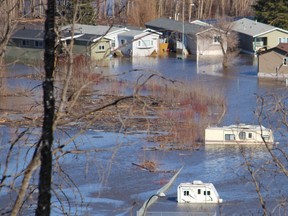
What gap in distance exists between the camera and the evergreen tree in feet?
39.2

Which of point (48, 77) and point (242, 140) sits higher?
point (48, 77)

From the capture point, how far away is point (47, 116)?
1.08 m

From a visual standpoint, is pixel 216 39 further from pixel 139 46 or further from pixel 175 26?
pixel 139 46

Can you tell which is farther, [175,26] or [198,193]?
[175,26]

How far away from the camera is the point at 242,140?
250 inches

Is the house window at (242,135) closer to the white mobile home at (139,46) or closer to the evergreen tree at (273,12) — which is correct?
the evergreen tree at (273,12)

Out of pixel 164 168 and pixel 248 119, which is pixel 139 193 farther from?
pixel 248 119

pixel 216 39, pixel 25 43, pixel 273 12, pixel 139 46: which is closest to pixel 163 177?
pixel 216 39

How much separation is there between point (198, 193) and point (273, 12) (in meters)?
8.16

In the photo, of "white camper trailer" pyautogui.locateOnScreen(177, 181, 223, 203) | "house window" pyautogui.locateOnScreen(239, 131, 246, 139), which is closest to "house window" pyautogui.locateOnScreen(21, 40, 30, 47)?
"house window" pyautogui.locateOnScreen(239, 131, 246, 139)

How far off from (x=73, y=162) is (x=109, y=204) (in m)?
0.93

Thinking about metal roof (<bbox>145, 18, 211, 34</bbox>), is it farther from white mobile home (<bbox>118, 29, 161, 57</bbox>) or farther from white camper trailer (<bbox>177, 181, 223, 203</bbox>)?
white camper trailer (<bbox>177, 181, 223, 203</bbox>)

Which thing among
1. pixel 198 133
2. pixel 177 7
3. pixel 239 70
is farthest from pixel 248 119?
pixel 177 7

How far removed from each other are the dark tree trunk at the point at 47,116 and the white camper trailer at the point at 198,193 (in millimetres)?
3641
